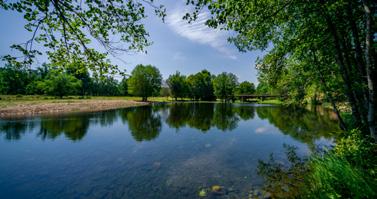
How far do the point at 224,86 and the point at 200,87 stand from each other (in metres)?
11.1

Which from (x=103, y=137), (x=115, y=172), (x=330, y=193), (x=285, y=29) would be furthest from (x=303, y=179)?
(x=103, y=137)

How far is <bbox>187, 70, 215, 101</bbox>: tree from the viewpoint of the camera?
76.9 m

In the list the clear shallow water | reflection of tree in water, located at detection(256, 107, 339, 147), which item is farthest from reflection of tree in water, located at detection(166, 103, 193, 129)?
reflection of tree in water, located at detection(256, 107, 339, 147)

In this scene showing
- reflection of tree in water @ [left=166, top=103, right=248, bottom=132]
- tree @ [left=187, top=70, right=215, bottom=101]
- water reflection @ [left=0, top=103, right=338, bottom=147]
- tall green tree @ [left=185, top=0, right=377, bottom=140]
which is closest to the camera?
tall green tree @ [left=185, top=0, right=377, bottom=140]

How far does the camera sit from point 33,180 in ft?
21.1

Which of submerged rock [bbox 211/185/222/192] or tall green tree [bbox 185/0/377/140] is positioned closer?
tall green tree [bbox 185/0/377/140]

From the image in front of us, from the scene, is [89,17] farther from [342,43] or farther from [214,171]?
[342,43]

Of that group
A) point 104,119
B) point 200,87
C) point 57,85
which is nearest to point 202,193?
point 104,119

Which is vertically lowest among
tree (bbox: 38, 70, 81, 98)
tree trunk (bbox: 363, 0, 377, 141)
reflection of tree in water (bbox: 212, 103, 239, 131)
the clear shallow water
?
the clear shallow water

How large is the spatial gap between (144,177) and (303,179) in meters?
5.99

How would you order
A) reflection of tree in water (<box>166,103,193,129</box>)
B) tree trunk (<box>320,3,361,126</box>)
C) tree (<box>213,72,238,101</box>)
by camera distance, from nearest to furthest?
tree trunk (<box>320,3,361,126</box>) → reflection of tree in water (<box>166,103,193,129</box>) → tree (<box>213,72,238,101</box>)

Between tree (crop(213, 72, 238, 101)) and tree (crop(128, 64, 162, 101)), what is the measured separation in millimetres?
25838

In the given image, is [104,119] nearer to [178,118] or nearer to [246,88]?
[178,118]

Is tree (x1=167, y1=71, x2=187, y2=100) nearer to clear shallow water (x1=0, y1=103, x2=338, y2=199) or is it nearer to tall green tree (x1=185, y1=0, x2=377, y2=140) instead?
clear shallow water (x1=0, y1=103, x2=338, y2=199)
